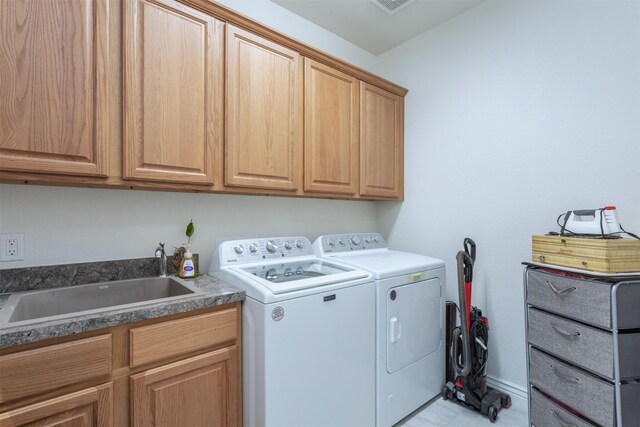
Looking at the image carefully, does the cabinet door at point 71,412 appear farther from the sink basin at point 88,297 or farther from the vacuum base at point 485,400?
the vacuum base at point 485,400

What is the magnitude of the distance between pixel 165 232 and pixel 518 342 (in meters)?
2.34

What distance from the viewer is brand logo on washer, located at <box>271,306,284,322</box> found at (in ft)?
4.44

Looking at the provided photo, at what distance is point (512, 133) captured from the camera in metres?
2.05

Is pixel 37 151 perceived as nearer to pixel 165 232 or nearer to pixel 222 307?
pixel 165 232

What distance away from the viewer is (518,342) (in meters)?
2.05

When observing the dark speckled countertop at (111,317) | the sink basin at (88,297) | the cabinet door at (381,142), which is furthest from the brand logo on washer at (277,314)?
the cabinet door at (381,142)

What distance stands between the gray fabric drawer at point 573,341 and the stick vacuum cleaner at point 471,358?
0.42m

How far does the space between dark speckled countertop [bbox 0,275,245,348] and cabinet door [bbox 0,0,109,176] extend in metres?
0.59

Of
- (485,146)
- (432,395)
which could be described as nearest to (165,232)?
(432,395)

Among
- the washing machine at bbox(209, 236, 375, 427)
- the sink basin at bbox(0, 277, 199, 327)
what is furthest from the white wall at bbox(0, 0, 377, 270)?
the washing machine at bbox(209, 236, 375, 427)

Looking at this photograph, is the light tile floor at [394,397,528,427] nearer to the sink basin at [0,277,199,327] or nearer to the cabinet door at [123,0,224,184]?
the sink basin at [0,277,199,327]

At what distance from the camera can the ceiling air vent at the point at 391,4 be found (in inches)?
85.7

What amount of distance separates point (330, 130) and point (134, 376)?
174 cm

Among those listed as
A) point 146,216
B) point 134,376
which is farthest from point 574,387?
point 146,216
